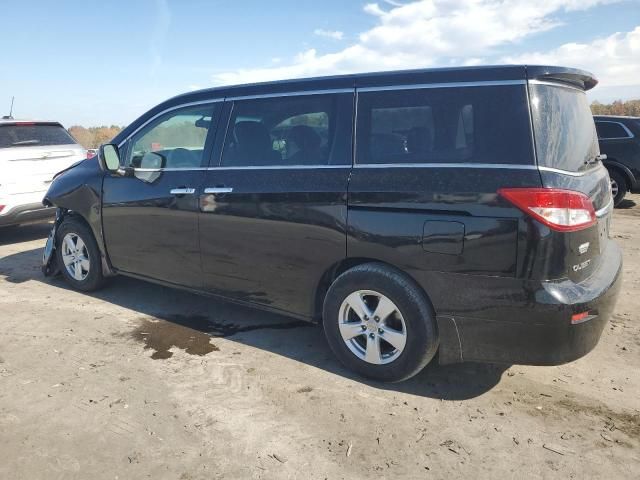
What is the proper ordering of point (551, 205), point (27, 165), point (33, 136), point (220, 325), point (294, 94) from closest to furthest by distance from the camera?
1. point (551, 205)
2. point (294, 94)
3. point (220, 325)
4. point (27, 165)
5. point (33, 136)

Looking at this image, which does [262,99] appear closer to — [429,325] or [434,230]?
[434,230]

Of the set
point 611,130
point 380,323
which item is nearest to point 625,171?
point 611,130

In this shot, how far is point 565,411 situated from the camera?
3137 mm

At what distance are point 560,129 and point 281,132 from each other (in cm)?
188

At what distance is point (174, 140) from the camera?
14.8 feet

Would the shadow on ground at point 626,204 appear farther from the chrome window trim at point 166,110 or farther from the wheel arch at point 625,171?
the chrome window trim at point 166,110

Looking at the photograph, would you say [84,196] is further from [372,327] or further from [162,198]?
[372,327]

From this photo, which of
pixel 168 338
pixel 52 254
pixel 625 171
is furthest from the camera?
pixel 625 171

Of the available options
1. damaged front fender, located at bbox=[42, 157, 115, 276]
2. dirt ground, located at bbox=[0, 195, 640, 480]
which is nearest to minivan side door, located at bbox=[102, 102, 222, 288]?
damaged front fender, located at bbox=[42, 157, 115, 276]

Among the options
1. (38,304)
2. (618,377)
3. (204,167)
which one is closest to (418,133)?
(204,167)

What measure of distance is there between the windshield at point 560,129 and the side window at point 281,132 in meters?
1.30

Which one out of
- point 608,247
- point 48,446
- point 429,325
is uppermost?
point 608,247

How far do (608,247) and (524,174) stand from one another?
1.11 meters

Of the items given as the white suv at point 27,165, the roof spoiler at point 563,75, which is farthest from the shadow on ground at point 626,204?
the white suv at point 27,165
